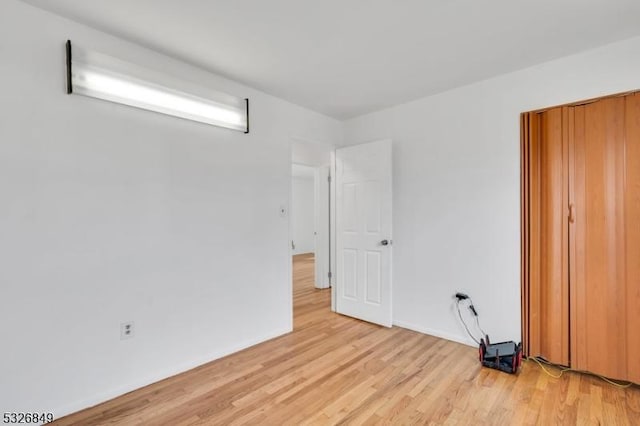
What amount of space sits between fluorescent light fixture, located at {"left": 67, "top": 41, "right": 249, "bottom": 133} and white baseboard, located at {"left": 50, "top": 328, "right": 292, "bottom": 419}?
1.99 m

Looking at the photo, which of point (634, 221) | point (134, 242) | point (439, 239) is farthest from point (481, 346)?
point (134, 242)

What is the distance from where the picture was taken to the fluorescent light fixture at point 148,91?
1.96 m

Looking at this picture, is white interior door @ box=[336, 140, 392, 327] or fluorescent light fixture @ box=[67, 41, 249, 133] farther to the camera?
white interior door @ box=[336, 140, 392, 327]

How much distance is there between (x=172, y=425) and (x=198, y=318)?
84cm

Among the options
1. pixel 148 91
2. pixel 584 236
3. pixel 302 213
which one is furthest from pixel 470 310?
pixel 302 213

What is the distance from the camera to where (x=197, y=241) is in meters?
2.55

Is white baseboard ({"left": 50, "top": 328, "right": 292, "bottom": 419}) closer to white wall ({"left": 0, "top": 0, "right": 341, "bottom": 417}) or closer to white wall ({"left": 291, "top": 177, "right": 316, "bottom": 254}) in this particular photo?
white wall ({"left": 0, "top": 0, "right": 341, "bottom": 417})

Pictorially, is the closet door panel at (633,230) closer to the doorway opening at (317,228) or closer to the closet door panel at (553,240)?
the closet door panel at (553,240)

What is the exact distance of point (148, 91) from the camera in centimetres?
225

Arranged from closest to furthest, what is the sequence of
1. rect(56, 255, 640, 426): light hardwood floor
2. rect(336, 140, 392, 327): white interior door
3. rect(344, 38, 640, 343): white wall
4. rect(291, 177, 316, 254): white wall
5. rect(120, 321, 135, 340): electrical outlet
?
rect(56, 255, 640, 426): light hardwood floor, rect(120, 321, 135, 340): electrical outlet, rect(344, 38, 640, 343): white wall, rect(336, 140, 392, 327): white interior door, rect(291, 177, 316, 254): white wall

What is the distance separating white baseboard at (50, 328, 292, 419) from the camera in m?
1.92

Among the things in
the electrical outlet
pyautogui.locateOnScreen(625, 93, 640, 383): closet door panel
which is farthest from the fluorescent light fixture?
pyautogui.locateOnScreen(625, 93, 640, 383): closet door panel

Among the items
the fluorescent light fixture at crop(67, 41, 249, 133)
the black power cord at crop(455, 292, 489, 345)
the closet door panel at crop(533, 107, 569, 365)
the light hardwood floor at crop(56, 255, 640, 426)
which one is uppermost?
the fluorescent light fixture at crop(67, 41, 249, 133)

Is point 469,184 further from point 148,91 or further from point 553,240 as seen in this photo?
point 148,91
